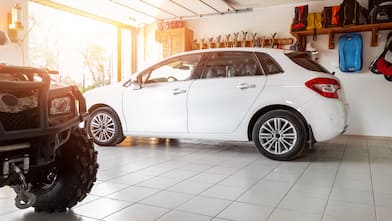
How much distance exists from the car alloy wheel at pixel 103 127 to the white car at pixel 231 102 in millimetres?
14

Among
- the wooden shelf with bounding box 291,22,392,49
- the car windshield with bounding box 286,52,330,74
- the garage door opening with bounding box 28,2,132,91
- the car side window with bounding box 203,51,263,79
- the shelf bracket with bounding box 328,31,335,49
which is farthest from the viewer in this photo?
the garage door opening with bounding box 28,2,132,91

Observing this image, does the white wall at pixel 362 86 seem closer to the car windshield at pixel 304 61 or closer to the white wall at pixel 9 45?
the car windshield at pixel 304 61

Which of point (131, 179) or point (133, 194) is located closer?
point (133, 194)

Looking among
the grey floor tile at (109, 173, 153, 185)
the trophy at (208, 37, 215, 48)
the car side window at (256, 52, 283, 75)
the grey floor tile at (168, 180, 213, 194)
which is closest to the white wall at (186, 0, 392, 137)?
the trophy at (208, 37, 215, 48)

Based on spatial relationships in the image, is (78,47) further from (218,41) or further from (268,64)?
(268,64)

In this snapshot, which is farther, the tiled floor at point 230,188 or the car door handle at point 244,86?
the car door handle at point 244,86

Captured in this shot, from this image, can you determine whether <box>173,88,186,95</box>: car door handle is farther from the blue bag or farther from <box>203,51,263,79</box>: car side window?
the blue bag

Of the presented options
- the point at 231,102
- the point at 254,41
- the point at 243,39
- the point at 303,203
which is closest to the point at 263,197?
the point at 303,203

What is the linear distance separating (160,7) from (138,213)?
522cm

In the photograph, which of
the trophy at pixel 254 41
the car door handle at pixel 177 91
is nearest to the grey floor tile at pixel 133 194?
the car door handle at pixel 177 91

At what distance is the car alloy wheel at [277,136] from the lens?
12.6ft

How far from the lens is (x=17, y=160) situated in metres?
1.56

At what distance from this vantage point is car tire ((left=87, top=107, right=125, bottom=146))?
472cm

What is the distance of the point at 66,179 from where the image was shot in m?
2.07
